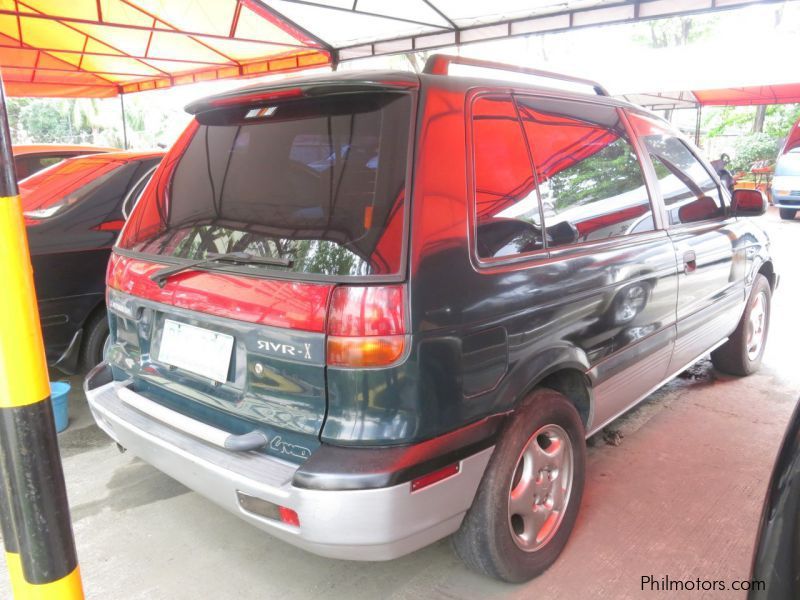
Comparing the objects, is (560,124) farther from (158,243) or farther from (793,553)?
(793,553)

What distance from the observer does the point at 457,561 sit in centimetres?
255

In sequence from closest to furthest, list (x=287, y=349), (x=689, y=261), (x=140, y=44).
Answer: (x=287, y=349) → (x=689, y=261) → (x=140, y=44)

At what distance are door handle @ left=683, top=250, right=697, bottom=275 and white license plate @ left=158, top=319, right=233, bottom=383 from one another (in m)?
2.42

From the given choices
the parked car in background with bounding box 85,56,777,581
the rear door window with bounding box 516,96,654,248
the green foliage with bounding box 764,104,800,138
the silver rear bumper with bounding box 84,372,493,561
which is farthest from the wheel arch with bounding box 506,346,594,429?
the green foliage with bounding box 764,104,800,138

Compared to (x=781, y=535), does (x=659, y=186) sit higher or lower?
higher

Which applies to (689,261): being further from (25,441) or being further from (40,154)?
(40,154)

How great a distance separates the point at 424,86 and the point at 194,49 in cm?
1330

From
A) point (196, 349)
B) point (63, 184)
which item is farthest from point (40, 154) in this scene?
point (196, 349)

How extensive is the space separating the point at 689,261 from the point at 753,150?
79.7 ft

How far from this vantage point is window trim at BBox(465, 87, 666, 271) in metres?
2.00

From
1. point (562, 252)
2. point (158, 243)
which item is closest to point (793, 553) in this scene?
point (562, 252)

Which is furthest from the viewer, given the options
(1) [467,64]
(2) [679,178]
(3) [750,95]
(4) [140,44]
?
(3) [750,95]

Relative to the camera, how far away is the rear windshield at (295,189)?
185 centimetres

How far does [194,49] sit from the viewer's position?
1350 centimetres
